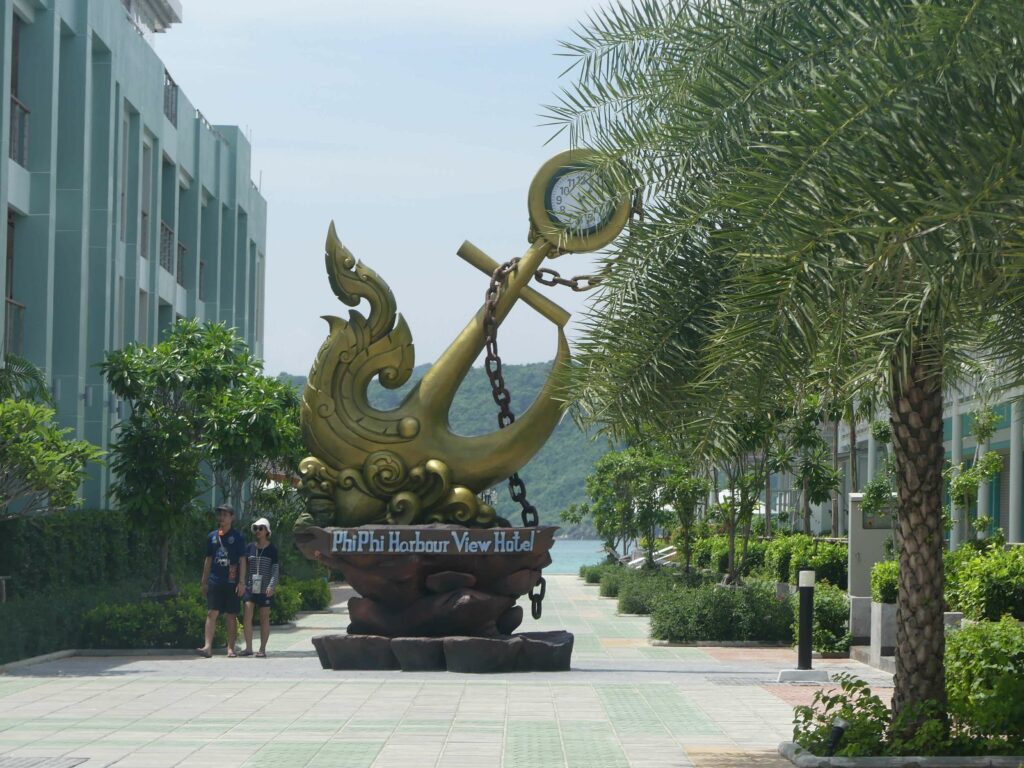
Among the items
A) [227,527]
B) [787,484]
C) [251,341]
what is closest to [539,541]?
[227,527]

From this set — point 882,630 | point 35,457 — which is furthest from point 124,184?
point 882,630

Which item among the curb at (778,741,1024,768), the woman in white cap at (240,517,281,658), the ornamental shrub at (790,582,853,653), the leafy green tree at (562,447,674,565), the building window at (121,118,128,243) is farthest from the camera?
the leafy green tree at (562,447,674,565)

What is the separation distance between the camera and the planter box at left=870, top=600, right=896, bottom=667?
18.0m

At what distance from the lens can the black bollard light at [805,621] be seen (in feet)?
54.6

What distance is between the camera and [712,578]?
32562mm

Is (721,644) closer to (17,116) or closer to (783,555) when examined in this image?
(783,555)

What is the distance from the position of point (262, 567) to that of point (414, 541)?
103 inches

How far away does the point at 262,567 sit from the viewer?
1912 cm

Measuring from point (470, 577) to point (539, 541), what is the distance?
2.88 feet

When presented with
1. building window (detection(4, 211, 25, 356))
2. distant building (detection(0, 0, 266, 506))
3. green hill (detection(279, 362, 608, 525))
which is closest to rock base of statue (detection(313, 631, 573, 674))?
distant building (detection(0, 0, 266, 506))

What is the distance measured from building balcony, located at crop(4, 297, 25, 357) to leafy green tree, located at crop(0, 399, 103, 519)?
6.61 meters

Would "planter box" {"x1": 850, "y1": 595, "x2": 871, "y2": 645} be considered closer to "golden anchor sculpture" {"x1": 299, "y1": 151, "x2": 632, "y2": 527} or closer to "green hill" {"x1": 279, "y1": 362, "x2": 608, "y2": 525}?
"golden anchor sculpture" {"x1": 299, "y1": 151, "x2": 632, "y2": 527}

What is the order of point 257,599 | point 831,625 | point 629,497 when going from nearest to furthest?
point 257,599, point 831,625, point 629,497

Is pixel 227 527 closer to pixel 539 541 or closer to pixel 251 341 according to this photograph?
pixel 539 541
